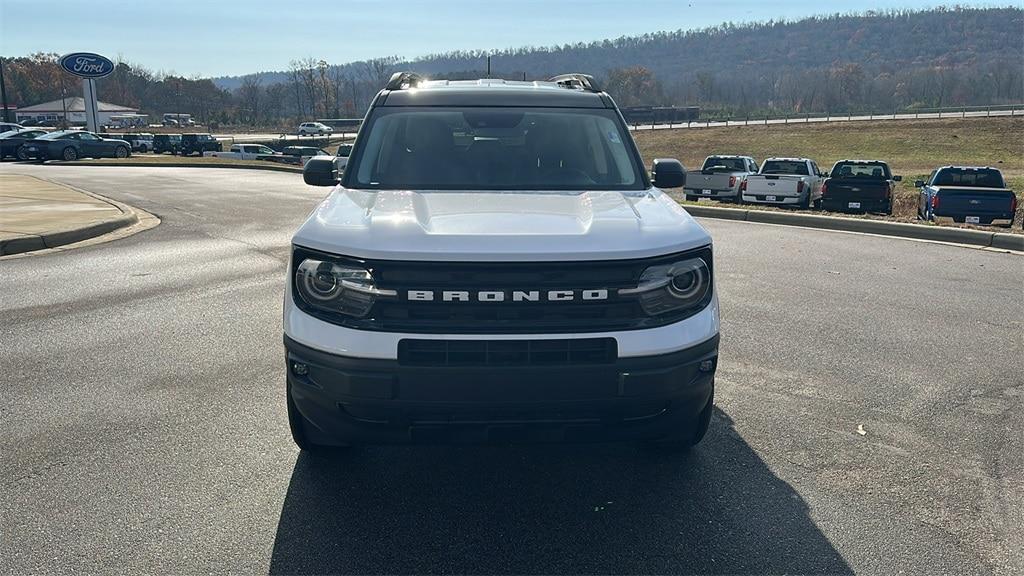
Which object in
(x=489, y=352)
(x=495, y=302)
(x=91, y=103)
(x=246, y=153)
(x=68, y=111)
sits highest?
(x=91, y=103)

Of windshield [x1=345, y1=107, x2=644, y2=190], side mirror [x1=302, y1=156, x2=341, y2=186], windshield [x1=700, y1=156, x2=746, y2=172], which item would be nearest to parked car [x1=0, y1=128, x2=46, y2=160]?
windshield [x1=700, y1=156, x2=746, y2=172]

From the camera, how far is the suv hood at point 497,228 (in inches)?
121

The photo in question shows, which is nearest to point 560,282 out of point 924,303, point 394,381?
point 394,381

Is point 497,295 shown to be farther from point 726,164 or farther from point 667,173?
point 726,164

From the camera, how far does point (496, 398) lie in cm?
301

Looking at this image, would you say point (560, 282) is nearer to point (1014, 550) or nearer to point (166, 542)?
point (166, 542)

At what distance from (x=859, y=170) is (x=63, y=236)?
17.5 metres

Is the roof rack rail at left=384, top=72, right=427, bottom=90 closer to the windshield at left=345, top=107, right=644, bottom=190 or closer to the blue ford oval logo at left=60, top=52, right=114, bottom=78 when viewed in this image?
the windshield at left=345, top=107, right=644, bottom=190

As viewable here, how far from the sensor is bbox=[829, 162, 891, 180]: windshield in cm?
1895

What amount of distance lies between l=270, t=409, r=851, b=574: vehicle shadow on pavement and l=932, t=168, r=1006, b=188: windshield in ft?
50.7

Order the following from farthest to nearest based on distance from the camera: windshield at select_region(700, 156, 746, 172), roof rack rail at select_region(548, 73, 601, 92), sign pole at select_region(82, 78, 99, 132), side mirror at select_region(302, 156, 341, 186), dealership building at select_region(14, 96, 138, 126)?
dealership building at select_region(14, 96, 138, 126) → sign pole at select_region(82, 78, 99, 132) → windshield at select_region(700, 156, 746, 172) → roof rack rail at select_region(548, 73, 601, 92) → side mirror at select_region(302, 156, 341, 186)

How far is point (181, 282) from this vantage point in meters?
8.57

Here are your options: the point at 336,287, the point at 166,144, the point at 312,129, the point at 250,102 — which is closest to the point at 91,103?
the point at 166,144

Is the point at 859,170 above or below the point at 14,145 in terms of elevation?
above
